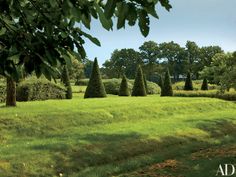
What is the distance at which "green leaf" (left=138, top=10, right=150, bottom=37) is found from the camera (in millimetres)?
2783

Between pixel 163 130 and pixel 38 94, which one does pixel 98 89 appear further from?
pixel 163 130

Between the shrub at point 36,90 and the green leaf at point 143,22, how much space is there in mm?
24771

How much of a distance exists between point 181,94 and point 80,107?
20127 mm

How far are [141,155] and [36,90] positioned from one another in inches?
587

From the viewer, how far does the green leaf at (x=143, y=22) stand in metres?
2.78

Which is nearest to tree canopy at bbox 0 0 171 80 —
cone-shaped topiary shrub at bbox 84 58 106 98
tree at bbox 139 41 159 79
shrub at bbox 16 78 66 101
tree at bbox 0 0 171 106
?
tree at bbox 0 0 171 106

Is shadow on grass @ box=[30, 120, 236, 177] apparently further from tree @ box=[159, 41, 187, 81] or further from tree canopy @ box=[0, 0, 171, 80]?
tree @ box=[159, 41, 187, 81]

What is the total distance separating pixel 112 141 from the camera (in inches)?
591

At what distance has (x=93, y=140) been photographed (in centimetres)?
1484

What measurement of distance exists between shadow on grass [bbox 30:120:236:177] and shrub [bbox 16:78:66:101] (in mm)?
12329

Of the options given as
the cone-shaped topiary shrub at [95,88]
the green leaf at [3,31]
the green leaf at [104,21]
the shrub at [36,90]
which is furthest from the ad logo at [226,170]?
the cone-shaped topiary shrub at [95,88]

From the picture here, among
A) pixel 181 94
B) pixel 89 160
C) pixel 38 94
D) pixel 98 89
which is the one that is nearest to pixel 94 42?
Answer: pixel 89 160

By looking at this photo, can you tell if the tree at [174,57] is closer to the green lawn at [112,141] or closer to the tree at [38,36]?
the green lawn at [112,141]

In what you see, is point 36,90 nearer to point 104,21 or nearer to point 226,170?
point 226,170
